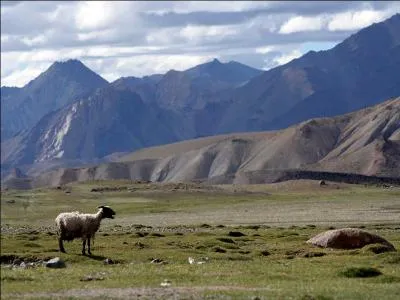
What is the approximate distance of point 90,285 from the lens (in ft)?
116

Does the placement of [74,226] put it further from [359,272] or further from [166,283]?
[359,272]

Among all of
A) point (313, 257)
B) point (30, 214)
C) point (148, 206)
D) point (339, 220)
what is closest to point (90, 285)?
point (313, 257)

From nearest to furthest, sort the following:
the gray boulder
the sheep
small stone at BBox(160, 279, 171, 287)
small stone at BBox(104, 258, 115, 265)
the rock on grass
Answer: small stone at BBox(160, 279, 171, 287)
the rock on grass
small stone at BBox(104, 258, 115, 265)
the sheep
the gray boulder

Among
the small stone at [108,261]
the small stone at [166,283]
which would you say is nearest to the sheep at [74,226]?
the small stone at [108,261]

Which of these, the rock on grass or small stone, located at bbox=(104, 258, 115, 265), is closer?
the rock on grass

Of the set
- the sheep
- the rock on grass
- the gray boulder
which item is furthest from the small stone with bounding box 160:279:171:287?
the gray boulder

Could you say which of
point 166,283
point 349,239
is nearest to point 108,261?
point 166,283

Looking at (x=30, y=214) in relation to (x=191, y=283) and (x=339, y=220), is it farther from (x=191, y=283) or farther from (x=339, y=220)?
(x=191, y=283)

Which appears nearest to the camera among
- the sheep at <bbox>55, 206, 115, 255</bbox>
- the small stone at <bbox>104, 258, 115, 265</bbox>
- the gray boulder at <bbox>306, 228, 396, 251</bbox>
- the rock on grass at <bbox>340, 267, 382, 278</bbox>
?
the rock on grass at <bbox>340, 267, 382, 278</bbox>

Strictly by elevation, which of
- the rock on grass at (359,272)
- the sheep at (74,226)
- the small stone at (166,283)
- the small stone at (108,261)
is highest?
the sheep at (74,226)

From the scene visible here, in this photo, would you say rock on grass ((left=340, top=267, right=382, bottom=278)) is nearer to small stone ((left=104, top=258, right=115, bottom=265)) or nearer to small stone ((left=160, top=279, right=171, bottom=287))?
small stone ((left=160, top=279, right=171, bottom=287))

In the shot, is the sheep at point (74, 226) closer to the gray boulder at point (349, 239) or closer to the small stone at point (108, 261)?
the small stone at point (108, 261)

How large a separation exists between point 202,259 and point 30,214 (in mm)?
119958

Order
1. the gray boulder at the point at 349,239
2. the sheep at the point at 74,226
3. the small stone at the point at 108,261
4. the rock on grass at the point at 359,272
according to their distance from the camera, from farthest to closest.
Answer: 1. the gray boulder at the point at 349,239
2. the sheep at the point at 74,226
3. the small stone at the point at 108,261
4. the rock on grass at the point at 359,272
